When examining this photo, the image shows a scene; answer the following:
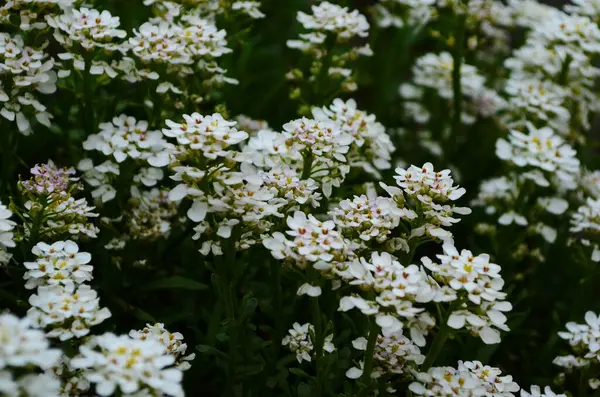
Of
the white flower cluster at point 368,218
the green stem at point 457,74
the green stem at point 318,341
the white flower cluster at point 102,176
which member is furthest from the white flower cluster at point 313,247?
the green stem at point 457,74

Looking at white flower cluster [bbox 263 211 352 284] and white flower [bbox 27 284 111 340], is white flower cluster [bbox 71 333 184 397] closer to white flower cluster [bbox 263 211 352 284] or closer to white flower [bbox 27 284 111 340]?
white flower [bbox 27 284 111 340]

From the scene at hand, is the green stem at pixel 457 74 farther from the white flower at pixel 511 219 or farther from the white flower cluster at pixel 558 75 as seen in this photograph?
the white flower at pixel 511 219

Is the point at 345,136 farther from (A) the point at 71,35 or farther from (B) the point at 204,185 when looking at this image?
(A) the point at 71,35

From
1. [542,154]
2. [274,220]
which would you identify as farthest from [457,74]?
[274,220]

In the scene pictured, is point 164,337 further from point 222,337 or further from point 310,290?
point 310,290

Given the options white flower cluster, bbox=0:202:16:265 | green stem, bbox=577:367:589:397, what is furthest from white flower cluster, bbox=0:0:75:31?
green stem, bbox=577:367:589:397

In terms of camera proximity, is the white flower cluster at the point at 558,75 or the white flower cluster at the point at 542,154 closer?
the white flower cluster at the point at 542,154
